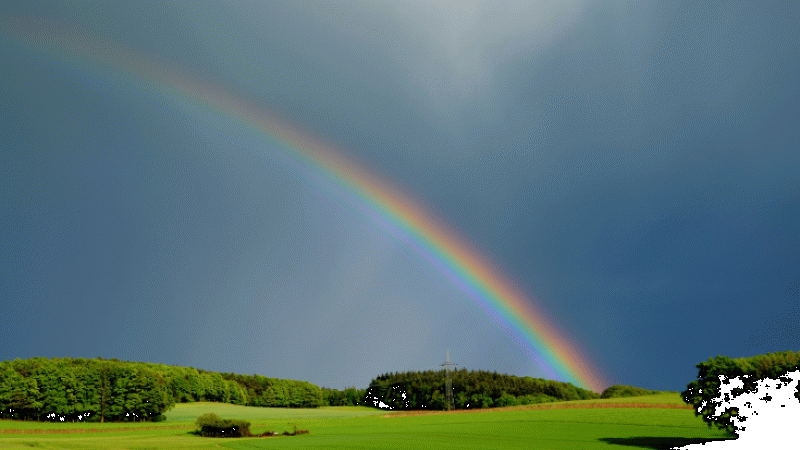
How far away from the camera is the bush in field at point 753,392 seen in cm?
3422

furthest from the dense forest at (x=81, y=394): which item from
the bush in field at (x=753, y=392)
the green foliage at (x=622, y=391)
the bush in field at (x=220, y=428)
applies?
the green foliage at (x=622, y=391)

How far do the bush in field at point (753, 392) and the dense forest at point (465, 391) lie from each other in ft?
453

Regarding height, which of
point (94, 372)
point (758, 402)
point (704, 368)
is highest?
point (94, 372)

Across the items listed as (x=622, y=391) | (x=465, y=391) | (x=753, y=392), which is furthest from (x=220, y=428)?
(x=622, y=391)

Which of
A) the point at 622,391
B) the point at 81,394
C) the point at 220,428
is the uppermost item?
the point at 622,391

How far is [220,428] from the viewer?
218 feet

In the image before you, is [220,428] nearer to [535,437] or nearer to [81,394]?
[535,437]

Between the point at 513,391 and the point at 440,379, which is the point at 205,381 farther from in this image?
the point at 513,391

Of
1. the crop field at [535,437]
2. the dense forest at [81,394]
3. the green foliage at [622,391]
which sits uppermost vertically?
the green foliage at [622,391]

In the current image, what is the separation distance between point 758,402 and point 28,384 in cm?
12562

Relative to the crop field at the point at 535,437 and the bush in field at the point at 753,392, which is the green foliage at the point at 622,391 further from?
the bush in field at the point at 753,392

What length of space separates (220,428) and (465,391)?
126115 mm

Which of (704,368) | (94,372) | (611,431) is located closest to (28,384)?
(94,372)

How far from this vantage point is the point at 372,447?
1677 inches
